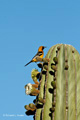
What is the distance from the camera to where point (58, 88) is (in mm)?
5473

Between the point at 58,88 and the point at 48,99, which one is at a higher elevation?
the point at 58,88

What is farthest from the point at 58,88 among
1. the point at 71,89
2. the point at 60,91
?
the point at 71,89

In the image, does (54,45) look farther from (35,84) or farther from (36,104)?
(36,104)

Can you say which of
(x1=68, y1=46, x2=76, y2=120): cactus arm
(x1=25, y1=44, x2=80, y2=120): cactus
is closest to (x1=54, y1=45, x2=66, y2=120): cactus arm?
(x1=25, y1=44, x2=80, y2=120): cactus

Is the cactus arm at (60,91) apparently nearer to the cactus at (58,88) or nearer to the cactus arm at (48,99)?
the cactus at (58,88)

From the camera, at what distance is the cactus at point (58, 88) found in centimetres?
527

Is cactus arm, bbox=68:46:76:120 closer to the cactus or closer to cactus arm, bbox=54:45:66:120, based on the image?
the cactus

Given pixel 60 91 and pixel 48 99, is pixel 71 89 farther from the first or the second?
pixel 48 99

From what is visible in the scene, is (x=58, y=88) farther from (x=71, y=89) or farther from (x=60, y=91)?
(x=71, y=89)

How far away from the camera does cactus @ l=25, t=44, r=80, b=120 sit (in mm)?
5270

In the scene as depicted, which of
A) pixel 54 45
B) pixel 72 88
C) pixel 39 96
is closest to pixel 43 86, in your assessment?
pixel 39 96

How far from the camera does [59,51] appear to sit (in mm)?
6047

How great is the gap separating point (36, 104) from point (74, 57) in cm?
125

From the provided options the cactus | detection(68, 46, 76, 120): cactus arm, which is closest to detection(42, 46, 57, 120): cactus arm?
the cactus
